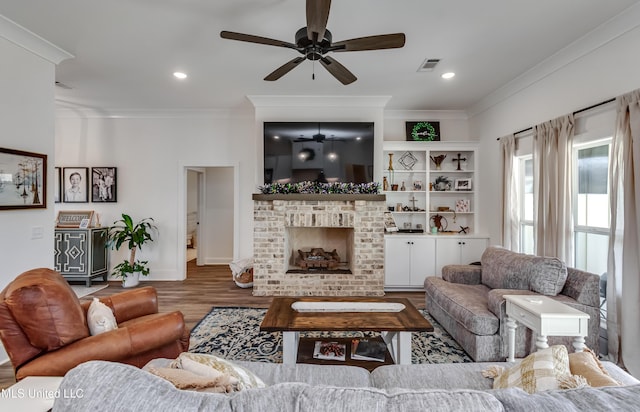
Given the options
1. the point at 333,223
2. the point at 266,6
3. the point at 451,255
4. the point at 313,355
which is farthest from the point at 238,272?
the point at 266,6

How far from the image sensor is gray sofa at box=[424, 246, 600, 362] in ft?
8.30

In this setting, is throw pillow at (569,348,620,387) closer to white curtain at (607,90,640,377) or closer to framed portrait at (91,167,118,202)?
white curtain at (607,90,640,377)

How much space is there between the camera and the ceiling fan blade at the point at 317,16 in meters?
1.78

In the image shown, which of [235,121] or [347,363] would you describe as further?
[235,121]

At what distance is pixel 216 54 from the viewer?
322 centimetres

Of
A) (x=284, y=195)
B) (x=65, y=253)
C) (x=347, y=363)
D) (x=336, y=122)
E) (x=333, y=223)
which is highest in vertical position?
(x=336, y=122)

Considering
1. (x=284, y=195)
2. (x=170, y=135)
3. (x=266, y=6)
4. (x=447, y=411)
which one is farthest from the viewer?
(x=170, y=135)

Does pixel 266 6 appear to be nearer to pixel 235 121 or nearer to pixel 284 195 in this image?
pixel 284 195

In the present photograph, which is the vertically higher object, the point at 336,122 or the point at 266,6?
the point at 266,6

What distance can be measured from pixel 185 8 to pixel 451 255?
4.42 m

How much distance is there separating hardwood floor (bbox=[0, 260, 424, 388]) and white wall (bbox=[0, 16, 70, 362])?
4.90 ft

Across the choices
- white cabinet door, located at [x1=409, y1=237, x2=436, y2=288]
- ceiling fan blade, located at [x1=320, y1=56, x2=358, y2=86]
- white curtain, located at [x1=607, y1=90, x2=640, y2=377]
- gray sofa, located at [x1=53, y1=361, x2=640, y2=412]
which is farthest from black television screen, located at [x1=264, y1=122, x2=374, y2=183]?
gray sofa, located at [x1=53, y1=361, x2=640, y2=412]

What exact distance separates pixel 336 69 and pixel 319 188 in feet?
6.53

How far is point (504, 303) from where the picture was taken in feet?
8.29
